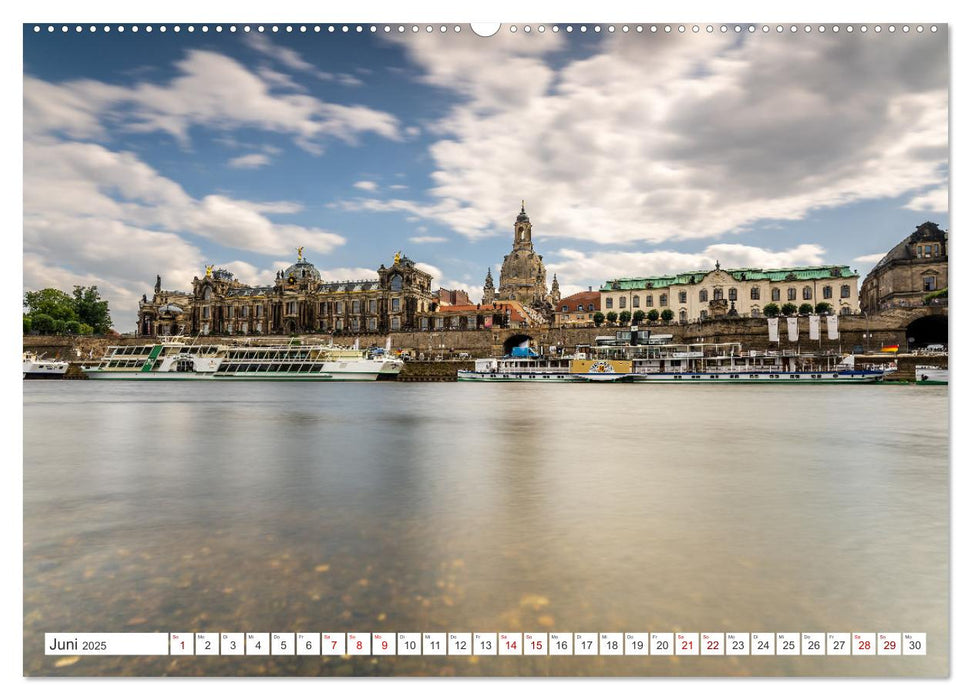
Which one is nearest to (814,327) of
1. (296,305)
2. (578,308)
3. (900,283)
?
(900,283)

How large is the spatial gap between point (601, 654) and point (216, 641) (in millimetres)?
1656

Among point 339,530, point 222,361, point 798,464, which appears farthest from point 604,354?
point 339,530

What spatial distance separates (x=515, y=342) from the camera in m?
68.2

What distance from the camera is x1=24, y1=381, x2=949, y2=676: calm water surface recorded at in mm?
3443

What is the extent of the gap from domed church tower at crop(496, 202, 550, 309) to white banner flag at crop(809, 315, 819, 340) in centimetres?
5248

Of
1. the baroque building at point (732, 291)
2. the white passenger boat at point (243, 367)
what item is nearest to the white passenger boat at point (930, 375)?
the baroque building at point (732, 291)

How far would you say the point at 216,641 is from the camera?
2.46 meters

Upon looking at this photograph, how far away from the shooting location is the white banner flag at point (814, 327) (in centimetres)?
5022

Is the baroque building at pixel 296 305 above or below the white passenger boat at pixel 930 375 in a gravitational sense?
above

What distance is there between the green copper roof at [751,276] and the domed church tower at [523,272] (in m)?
29.4

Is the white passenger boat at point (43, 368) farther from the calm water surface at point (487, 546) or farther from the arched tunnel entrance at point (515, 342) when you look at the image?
the calm water surface at point (487, 546)

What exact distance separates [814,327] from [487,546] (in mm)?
54245

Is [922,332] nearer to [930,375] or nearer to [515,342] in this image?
[930,375]

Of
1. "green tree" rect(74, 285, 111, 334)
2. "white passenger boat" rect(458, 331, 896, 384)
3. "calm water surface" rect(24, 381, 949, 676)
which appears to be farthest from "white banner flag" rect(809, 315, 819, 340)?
"green tree" rect(74, 285, 111, 334)
